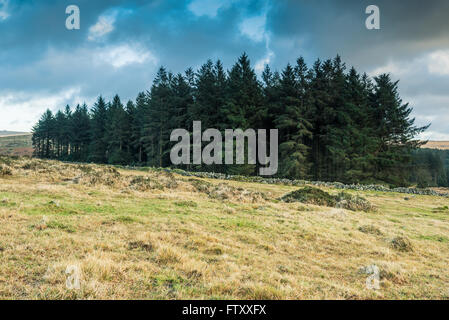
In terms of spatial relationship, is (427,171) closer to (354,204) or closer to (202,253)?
(354,204)

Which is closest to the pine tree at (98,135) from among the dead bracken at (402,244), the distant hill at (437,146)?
the dead bracken at (402,244)

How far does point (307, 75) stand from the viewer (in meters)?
40.7

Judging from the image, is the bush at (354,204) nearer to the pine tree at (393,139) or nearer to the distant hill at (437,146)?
the pine tree at (393,139)

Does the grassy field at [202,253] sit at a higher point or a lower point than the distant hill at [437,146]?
lower

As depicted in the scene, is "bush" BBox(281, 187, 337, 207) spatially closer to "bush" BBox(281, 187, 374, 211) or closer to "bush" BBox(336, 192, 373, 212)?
"bush" BBox(281, 187, 374, 211)

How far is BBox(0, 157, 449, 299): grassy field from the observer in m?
4.45

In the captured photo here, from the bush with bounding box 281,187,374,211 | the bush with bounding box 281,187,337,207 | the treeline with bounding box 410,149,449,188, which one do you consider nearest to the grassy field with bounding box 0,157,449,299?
the bush with bounding box 281,187,374,211

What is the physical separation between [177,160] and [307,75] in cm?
2649

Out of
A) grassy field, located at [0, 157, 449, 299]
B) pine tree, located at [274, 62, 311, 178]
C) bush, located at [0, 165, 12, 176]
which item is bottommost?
grassy field, located at [0, 157, 449, 299]

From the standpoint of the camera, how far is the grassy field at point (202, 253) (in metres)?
4.45

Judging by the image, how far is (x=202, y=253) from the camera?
646 cm

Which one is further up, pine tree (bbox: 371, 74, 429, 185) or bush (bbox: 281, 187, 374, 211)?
pine tree (bbox: 371, 74, 429, 185)

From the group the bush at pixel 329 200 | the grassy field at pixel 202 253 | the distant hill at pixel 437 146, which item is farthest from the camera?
the distant hill at pixel 437 146
